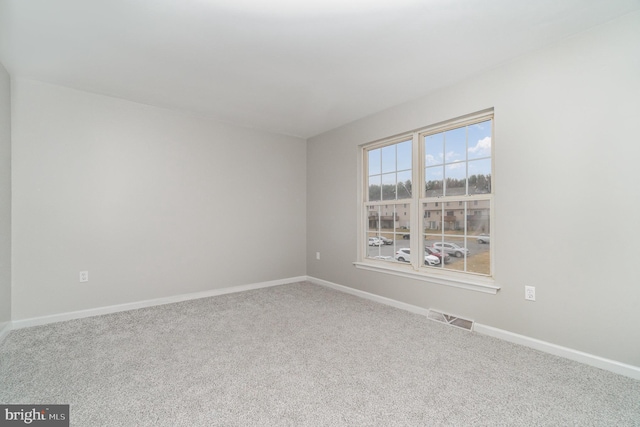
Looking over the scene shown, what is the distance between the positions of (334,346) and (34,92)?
3.76 meters

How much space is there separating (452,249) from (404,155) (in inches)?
48.9

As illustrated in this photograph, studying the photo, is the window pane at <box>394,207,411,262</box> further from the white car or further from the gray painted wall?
the gray painted wall

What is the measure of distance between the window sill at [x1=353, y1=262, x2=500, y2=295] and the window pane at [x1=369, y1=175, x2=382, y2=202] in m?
0.87

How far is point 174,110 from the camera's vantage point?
3.68m

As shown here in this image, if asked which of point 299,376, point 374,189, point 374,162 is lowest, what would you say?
point 299,376

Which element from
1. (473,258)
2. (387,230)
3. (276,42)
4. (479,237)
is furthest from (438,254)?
(276,42)

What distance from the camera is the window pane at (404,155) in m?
3.46

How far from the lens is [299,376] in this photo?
194 cm

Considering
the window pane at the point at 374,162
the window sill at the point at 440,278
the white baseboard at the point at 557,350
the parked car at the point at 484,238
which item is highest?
the window pane at the point at 374,162

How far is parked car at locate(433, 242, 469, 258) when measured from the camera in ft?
9.66

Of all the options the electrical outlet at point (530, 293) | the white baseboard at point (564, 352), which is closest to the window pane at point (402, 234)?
the white baseboard at point (564, 352)

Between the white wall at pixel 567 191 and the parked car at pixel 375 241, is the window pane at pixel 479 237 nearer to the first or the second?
the white wall at pixel 567 191

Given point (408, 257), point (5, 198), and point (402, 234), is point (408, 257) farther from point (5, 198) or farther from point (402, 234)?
point (5, 198)

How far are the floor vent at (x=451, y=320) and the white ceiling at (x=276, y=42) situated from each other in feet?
7.68
